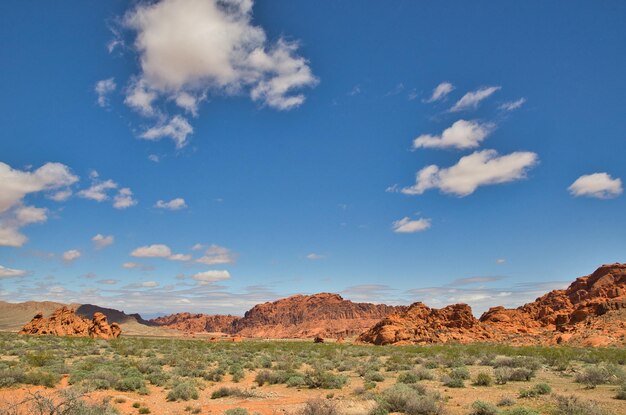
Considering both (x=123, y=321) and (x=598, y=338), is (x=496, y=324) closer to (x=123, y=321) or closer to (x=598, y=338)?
(x=598, y=338)

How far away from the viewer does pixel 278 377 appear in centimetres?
1895

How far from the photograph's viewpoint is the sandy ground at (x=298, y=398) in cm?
1221

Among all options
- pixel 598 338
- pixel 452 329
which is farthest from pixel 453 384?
pixel 452 329

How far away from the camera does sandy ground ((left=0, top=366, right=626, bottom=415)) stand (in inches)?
481

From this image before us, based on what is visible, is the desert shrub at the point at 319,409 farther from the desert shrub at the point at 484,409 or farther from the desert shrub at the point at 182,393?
the desert shrub at the point at 182,393

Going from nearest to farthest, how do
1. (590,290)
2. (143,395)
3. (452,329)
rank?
(143,395) → (452,329) → (590,290)

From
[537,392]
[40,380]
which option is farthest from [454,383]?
[40,380]

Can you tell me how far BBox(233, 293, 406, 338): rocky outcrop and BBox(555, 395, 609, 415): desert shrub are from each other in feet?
511

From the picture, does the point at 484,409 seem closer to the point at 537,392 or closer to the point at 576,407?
the point at 576,407

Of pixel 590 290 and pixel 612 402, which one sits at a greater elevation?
pixel 590 290

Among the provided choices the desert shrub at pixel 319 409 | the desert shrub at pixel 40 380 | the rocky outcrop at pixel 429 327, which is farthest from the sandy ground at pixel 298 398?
the rocky outcrop at pixel 429 327

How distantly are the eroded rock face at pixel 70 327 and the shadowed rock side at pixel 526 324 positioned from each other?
150ft

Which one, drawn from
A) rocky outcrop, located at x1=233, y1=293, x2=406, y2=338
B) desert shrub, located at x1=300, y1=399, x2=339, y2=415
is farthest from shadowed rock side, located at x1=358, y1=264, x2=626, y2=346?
rocky outcrop, located at x1=233, y1=293, x2=406, y2=338

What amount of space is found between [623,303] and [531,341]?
58.4ft
